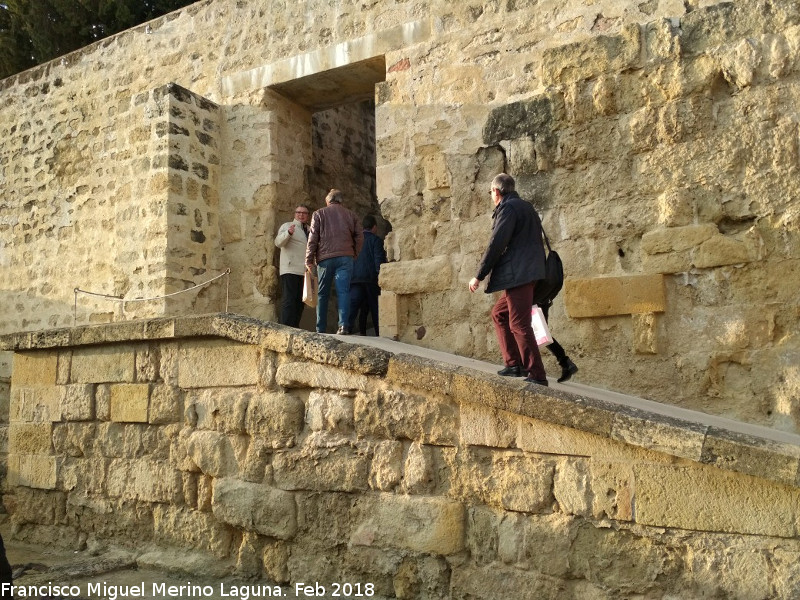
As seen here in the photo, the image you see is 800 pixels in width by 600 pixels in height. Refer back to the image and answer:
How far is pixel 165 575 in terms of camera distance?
4.35 m

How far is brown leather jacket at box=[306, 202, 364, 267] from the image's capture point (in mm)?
6633

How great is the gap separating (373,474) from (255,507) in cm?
76

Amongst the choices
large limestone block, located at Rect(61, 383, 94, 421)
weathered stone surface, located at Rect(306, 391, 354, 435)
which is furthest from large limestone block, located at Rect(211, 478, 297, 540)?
large limestone block, located at Rect(61, 383, 94, 421)

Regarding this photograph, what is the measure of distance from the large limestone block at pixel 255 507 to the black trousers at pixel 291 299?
3.73 m

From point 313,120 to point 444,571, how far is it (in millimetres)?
7255

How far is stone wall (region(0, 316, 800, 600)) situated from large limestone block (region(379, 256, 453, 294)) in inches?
109

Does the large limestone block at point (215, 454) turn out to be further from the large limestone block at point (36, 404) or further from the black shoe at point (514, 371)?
the black shoe at point (514, 371)

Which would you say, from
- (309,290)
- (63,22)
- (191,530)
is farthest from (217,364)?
(63,22)

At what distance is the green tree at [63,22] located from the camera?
13.3 meters

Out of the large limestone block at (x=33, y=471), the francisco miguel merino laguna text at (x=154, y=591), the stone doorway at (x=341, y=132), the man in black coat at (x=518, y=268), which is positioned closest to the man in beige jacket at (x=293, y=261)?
the stone doorway at (x=341, y=132)

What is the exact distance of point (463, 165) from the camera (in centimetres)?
685

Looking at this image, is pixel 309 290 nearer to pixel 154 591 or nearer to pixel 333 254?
pixel 333 254

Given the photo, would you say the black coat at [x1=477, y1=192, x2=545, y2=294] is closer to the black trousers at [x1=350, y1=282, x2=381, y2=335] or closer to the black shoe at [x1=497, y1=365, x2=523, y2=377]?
the black shoe at [x1=497, y1=365, x2=523, y2=377]

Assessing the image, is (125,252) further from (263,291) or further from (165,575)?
(165,575)
